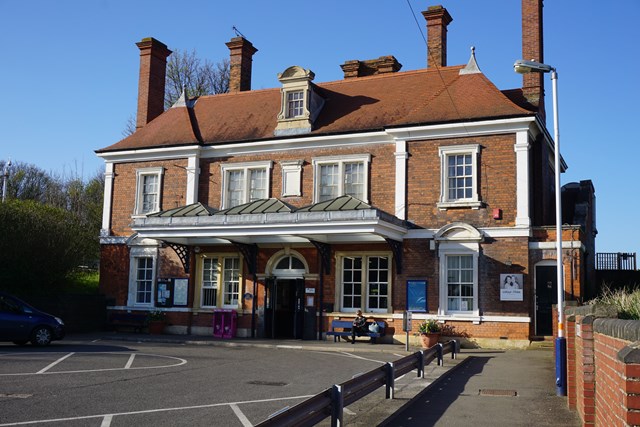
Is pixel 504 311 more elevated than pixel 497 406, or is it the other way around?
pixel 504 311

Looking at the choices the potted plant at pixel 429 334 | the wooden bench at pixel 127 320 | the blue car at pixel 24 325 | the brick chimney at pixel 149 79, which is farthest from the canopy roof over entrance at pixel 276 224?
the brick chimney at pixel 149 79

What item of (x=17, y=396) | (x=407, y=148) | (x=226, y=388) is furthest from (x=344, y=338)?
(x=17, y=396)

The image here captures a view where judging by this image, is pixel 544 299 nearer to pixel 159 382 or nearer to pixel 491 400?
pixel 491 400

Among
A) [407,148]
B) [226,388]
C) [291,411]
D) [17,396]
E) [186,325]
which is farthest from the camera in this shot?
[186,325]

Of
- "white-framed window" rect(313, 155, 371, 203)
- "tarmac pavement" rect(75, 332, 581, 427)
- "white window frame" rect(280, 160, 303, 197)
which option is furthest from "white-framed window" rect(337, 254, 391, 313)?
"tarmac pavement" rect(75, 332, 581, 427)

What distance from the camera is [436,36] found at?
26.9 meters

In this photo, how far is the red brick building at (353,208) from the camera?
21.4m

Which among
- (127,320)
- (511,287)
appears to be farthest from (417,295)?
(127,320)

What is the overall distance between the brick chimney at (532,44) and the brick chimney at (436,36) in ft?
12.1

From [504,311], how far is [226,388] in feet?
38.8

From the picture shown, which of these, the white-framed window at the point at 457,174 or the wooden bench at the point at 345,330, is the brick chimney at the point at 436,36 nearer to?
the white-framed window at the point at 457,174

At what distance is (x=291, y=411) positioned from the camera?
6.59m

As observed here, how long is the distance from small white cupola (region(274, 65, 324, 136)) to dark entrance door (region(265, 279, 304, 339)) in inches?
228

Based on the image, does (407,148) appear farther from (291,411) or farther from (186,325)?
(291,411)
